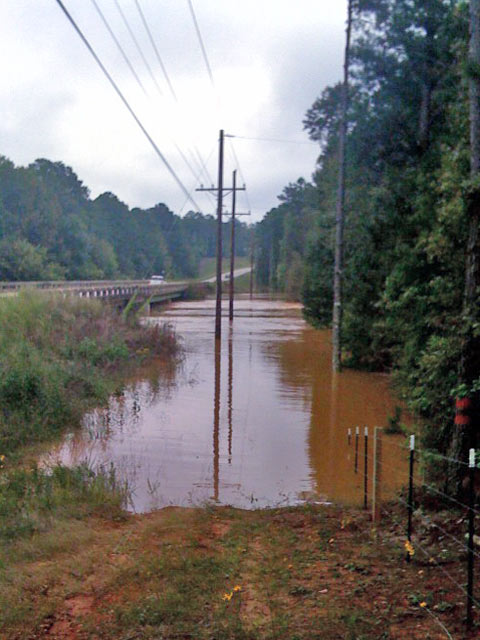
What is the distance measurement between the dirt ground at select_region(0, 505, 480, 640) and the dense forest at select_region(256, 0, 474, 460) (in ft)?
8.72

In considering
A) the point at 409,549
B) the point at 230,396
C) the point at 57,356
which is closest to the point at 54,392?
the point at 57,356

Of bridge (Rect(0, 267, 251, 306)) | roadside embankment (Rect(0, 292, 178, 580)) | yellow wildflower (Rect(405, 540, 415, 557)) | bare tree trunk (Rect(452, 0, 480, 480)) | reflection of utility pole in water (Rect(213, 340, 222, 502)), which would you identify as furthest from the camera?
bridge (Rect(0, 267, 251, 306))

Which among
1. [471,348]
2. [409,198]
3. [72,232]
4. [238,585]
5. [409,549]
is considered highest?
[72,232]

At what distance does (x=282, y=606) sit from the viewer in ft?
17.7

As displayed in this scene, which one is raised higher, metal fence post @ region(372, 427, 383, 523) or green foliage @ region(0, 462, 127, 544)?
metal fence post @ region(372, 427, 383, 523)

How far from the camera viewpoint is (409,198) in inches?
683

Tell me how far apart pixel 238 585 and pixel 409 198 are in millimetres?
13358

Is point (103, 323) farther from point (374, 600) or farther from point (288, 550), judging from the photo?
point (374, 600)

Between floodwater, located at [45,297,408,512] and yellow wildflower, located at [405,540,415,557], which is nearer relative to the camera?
yellow wildflower, located at [405,540,415,557]

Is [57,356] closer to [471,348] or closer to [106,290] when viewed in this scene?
[471,348]

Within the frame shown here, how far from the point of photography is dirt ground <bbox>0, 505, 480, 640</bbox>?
16.4 ft

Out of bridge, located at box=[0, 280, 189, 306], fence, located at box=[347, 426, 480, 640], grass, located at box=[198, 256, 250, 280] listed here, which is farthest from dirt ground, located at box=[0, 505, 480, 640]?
grass, located at box=[198, 256, 250, 280]

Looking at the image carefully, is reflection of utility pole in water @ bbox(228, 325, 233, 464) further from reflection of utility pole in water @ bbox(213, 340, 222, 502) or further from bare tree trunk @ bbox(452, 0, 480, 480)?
bare tree trunk @ bbox(452, 0, 480, 480)

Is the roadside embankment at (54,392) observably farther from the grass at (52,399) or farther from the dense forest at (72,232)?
the dense forest at (72,232)
